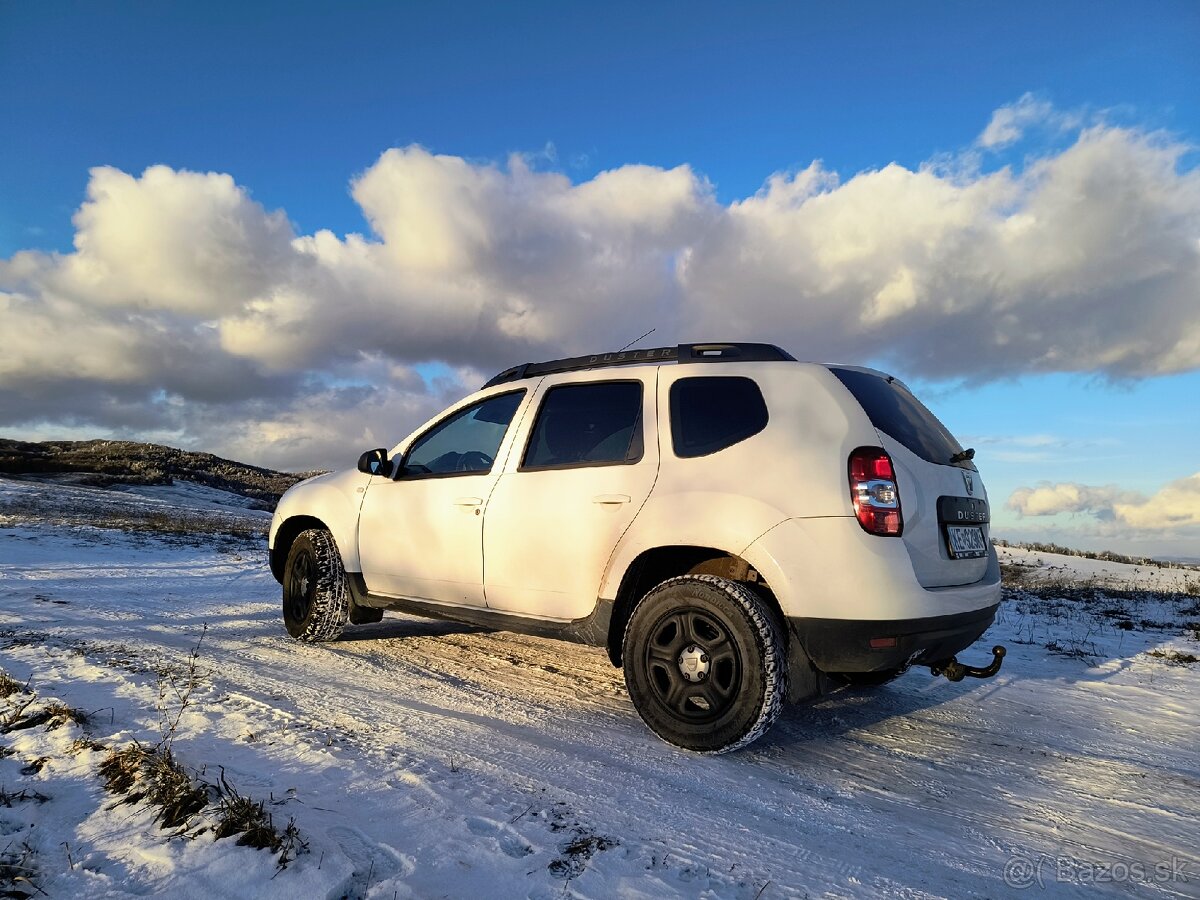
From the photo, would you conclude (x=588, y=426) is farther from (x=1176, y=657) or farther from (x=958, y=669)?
(x=1176, y=657)

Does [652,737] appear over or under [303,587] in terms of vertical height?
under

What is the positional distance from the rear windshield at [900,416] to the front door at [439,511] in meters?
2.05

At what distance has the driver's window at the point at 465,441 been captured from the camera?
4.39 meters

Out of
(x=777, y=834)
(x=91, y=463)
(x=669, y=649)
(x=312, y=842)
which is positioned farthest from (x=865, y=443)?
(x=91, y=463)

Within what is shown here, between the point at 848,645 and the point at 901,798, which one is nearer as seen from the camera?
the point at 901,798

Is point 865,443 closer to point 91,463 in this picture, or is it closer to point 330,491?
point 330,491

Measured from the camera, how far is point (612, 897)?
189 cm

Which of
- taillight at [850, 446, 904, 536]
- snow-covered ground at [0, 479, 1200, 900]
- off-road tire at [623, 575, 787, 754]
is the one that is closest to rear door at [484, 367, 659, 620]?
off-road tire at [623, 575, 787, 754]

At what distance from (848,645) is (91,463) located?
4151 cm

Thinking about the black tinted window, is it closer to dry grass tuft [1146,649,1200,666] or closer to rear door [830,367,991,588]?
rear door [830,367,991,588]

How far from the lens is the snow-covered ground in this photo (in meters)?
1.99

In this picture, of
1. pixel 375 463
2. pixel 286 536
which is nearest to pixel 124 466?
pixel 286 536
